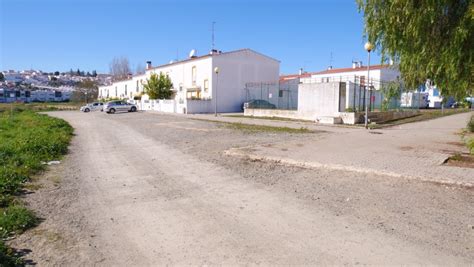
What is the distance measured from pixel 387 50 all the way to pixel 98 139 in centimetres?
1283

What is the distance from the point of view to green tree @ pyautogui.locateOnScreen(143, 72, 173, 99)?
52.2m

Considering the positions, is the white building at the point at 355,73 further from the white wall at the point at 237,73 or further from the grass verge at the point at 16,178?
the grass verge at the point at 16,178

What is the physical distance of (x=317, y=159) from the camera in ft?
32.8

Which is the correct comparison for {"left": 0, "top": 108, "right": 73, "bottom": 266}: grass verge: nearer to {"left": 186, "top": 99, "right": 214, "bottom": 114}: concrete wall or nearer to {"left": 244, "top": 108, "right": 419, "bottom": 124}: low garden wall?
{"left": 244, "top": 108, "right": 419, "bottom": 124}: low garden wall

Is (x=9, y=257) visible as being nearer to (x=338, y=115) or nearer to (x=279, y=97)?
(x=338, y=115)

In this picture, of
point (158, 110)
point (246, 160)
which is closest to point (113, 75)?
point (158, 110)

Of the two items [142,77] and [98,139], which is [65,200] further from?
[142,77]

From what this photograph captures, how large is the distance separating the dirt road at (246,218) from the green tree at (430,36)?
7.74 feet

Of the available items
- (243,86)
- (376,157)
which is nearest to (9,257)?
(376,157)

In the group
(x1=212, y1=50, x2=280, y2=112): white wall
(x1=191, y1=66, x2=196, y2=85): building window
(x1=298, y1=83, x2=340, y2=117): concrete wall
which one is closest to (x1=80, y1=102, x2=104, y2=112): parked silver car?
(x1=191, y1=66, x2=196, y2=85): building window

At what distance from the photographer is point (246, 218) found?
5.41 metres

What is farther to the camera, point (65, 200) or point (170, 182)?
point (170, 182)

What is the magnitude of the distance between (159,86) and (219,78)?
38.5 ft

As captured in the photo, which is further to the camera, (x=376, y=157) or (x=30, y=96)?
(x=30, y=96)
